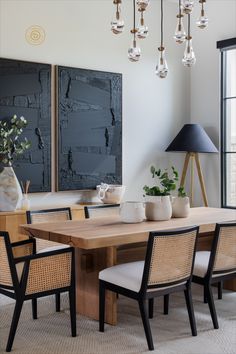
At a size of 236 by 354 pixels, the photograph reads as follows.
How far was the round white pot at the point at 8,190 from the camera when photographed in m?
4.83

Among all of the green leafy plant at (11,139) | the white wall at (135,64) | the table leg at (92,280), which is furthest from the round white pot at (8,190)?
the table leg at (92,280)

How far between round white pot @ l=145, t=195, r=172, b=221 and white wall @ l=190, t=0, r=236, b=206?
2.49m

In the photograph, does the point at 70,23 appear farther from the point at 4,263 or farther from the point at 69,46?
the point at 4,263

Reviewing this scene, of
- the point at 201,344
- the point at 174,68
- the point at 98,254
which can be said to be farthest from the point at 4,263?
the point at 174,68

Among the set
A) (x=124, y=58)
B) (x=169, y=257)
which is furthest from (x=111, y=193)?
(x=169, y=257)

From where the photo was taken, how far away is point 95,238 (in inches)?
125

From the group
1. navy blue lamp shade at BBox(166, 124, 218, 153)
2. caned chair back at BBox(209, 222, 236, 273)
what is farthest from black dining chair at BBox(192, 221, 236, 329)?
navy blue lamp shade at BBox(166, 124, 218, 153)

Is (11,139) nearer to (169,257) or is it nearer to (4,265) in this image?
(4,265)

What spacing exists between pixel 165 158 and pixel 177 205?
2.41 m

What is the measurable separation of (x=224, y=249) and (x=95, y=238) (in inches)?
37.8

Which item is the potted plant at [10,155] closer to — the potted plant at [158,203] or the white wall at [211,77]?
the potted plant at [158,203]

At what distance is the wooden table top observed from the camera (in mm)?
3213

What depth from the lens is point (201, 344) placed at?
3.27 m

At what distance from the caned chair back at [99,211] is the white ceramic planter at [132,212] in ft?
2.16
